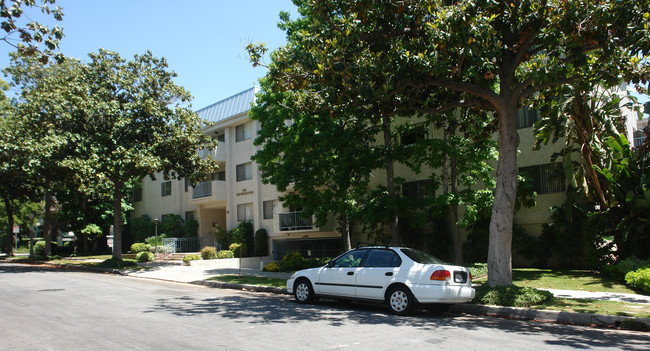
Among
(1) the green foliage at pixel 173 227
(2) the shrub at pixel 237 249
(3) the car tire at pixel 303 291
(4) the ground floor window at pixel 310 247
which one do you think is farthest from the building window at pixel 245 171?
(3) the car tire at pixel 303 291

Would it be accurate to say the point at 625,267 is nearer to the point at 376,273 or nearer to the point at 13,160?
the point at 376,273

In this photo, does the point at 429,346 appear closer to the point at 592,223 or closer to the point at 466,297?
the point at 466,297

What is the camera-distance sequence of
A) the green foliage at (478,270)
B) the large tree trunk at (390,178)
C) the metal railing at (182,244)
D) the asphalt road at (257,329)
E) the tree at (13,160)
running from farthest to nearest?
the metal railing at (182,244) → the tree at (13,160) → the large tree trunk at (390,178) → the green foliage at (478,270) → the asphalt road at (257,329)

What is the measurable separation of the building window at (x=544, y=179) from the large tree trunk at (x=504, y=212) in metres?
7.37

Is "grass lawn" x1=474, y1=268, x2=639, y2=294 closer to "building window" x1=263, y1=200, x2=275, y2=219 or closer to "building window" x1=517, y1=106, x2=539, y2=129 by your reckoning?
"building window" x1=517, y1=106, x2=539, y2=129

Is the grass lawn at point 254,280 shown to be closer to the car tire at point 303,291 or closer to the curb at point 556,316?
the car tire at point 303,291

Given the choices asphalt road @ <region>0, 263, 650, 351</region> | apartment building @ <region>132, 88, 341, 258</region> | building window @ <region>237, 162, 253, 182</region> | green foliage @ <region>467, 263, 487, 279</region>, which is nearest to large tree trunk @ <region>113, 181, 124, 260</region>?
apartment building @ <region>132, 88, 341, 258</region>

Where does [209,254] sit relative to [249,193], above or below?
below

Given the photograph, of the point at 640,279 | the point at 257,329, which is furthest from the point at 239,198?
the point at 257,329

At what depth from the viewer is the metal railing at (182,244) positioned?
32125 mm

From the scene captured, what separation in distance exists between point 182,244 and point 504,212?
26.1 metres

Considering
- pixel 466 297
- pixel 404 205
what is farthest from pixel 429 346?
pixel 404 205

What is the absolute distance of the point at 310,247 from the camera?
28.8 meters

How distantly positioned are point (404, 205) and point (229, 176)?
17870 millimetres
